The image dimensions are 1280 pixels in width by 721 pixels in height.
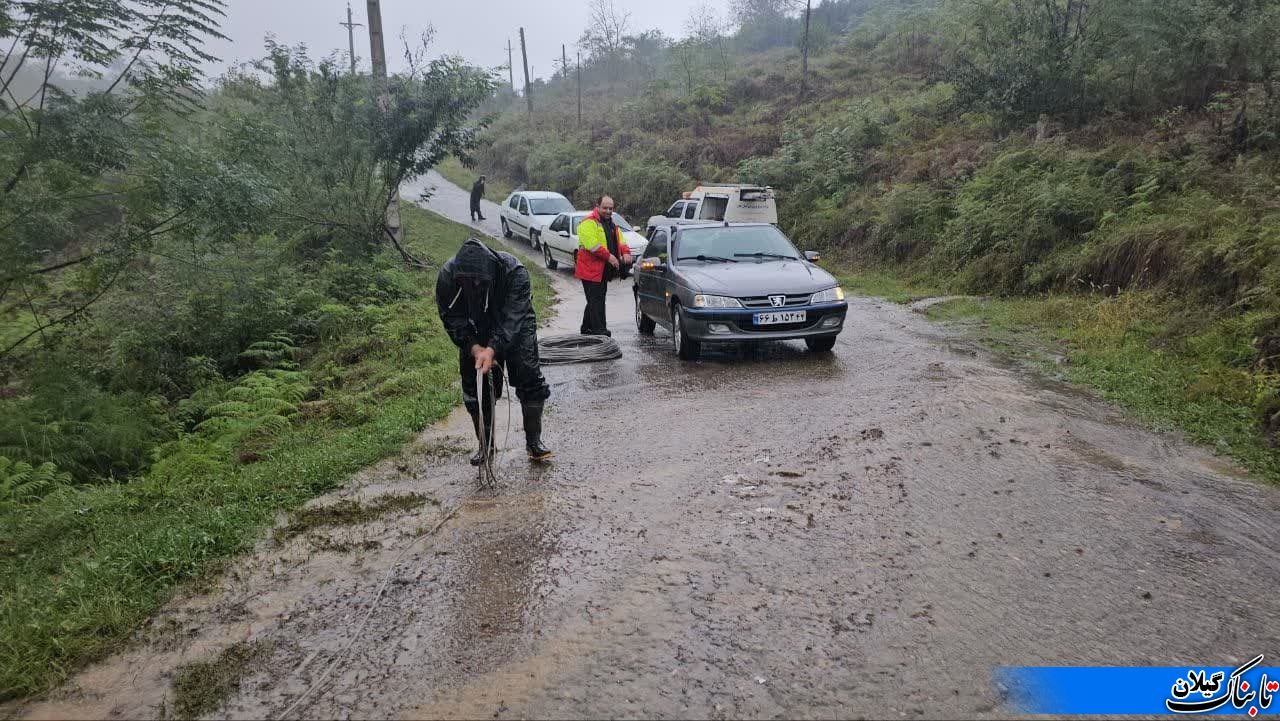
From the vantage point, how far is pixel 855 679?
3.30 meters

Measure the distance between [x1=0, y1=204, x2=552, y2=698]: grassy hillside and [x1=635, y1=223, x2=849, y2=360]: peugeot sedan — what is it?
2.81 metres

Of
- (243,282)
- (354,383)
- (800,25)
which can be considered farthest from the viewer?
(800,25)

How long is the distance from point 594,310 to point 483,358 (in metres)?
5.68

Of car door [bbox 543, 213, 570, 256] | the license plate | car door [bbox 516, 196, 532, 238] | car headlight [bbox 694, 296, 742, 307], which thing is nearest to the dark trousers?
car headlight [bbox 694, 296, 742, 307]

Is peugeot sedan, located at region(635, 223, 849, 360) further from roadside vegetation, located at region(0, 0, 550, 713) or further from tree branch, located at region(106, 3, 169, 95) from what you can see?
tree branch, located at region(106, 3, 169, 95)

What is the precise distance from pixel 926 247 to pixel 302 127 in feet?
45.3

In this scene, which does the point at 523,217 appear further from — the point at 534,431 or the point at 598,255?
the point at 534,431

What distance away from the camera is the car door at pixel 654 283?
10.7m

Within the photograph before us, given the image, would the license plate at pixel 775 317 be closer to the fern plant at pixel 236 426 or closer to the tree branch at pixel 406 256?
the fern plant at pixel 236 426

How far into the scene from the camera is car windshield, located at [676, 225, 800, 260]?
10.4m

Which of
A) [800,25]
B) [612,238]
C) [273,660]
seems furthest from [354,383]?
[800,25]

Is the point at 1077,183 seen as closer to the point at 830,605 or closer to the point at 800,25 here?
the point at 830,605

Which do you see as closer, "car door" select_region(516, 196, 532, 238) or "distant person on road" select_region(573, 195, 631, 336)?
"distant person on road" select_region(573, 195, 631, 336)

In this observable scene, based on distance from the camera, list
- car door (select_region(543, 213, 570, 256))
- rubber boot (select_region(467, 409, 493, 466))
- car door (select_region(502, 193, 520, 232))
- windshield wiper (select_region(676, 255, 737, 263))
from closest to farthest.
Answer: rubber boot (select_region(467, 409, 493, 466)) < windshield wiper (select_region(676, 255, 737, 263)) < car door (select_region(543, 213, 570, 256)) < car door (select_region(502, 193, 520, 232))
